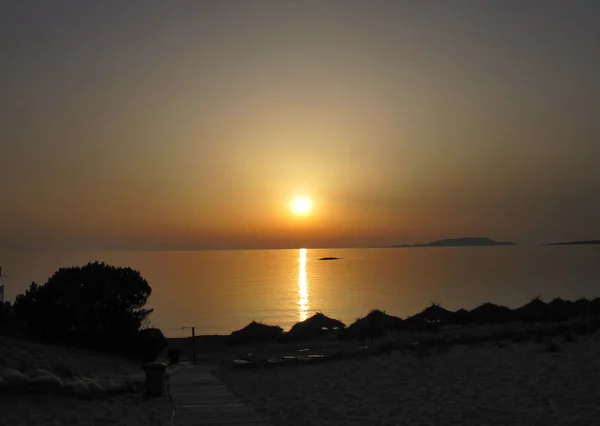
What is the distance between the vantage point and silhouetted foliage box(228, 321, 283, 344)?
28444mm

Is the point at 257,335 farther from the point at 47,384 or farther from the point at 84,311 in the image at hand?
the point at 47,384

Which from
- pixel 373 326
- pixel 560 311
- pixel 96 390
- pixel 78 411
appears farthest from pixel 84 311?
pixel 560 311

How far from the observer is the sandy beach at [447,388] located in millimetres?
8383

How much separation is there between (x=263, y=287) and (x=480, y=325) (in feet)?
253

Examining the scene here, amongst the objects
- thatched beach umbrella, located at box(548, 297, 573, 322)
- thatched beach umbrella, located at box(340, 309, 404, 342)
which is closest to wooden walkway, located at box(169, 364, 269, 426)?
thatched beach umbrella, located at box(340, 309, 404, 342)

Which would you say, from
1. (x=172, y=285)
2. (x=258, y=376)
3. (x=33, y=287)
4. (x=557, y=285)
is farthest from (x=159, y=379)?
(x=172, y=285)

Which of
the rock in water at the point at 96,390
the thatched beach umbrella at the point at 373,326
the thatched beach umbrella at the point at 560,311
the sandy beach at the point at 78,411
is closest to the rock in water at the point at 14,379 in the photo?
the sandy beach at the point at 78,411

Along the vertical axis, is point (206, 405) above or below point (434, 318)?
below

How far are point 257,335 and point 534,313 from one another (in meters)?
13.7

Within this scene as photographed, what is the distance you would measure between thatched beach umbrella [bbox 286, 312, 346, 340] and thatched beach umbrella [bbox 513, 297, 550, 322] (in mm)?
9224

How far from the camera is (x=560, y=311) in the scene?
2530cm

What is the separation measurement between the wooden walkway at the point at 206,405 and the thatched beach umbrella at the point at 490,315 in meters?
18.0

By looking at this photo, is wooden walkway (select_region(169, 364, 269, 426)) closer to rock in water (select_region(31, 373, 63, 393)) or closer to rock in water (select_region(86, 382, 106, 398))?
rock in water (select_region(86, 382, 106, 398))

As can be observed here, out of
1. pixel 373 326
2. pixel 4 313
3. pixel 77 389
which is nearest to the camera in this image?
pixel 77 389
